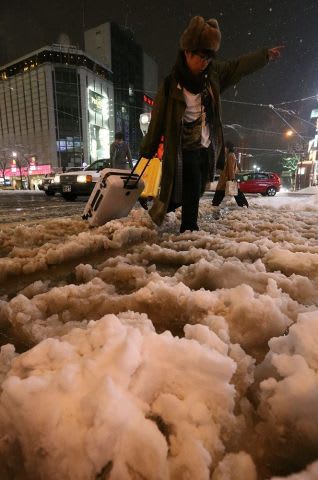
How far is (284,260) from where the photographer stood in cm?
204

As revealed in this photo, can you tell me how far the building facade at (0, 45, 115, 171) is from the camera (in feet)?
180

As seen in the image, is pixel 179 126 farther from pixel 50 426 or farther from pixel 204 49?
pixel 50 426

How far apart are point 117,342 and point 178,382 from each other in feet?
0.67

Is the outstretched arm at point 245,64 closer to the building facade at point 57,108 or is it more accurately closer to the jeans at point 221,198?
the jeans at point 221,198

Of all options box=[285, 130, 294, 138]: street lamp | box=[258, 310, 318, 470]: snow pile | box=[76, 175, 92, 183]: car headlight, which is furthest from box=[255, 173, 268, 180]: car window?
box=[258, 310, 318, 470]: snow pile

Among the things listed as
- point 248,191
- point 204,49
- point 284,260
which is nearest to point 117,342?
point 284,260

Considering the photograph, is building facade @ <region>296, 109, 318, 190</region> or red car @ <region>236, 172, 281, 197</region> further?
building facade @ <region>296, 109, 318, 190</region>

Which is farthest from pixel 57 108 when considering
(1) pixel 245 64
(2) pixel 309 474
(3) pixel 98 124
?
(2) pixel 309 474

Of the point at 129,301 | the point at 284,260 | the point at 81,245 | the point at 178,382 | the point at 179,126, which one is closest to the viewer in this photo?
the point at 178,382

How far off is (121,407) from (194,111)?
3.01 m

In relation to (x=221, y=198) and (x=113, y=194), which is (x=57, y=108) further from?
(x=113, y=194)

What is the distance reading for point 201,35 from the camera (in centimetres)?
254

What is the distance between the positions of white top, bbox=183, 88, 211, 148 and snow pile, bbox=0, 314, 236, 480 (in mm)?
2746

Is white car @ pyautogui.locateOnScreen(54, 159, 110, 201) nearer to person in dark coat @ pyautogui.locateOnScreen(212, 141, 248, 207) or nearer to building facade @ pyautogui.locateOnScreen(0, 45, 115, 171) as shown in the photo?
person in dark coat @ pyautogui.locateOnScreen(212, 141, 248, 207)
